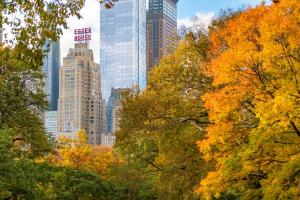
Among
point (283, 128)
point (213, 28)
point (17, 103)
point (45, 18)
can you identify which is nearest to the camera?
point (45, 18)

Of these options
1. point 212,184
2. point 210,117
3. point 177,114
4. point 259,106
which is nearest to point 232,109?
point 210,117

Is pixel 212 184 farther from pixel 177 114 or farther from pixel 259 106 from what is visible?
pixel 177 114

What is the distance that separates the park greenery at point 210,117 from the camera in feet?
68.6

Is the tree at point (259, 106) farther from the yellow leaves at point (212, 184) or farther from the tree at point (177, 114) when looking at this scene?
the tree at point (177, 114)

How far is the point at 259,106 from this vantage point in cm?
2022

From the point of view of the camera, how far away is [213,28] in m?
28.6

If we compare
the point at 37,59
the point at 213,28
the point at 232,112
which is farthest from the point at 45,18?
the point at 213,28

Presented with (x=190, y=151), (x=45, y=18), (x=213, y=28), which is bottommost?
(x=190, y=151)

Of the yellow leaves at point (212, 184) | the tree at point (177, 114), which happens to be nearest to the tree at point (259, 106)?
the yellow leaves at point (212, 184)

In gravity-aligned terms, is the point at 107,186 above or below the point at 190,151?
below

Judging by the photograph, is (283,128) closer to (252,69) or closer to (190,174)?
(252,69)

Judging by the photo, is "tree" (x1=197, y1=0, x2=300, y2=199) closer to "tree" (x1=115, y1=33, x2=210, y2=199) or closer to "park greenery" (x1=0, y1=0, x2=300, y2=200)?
"park greenery" (x1=0, y1=0, x2=300, y2=200)

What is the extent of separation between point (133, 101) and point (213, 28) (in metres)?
5.47

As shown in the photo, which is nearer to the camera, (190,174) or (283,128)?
(283,128)
